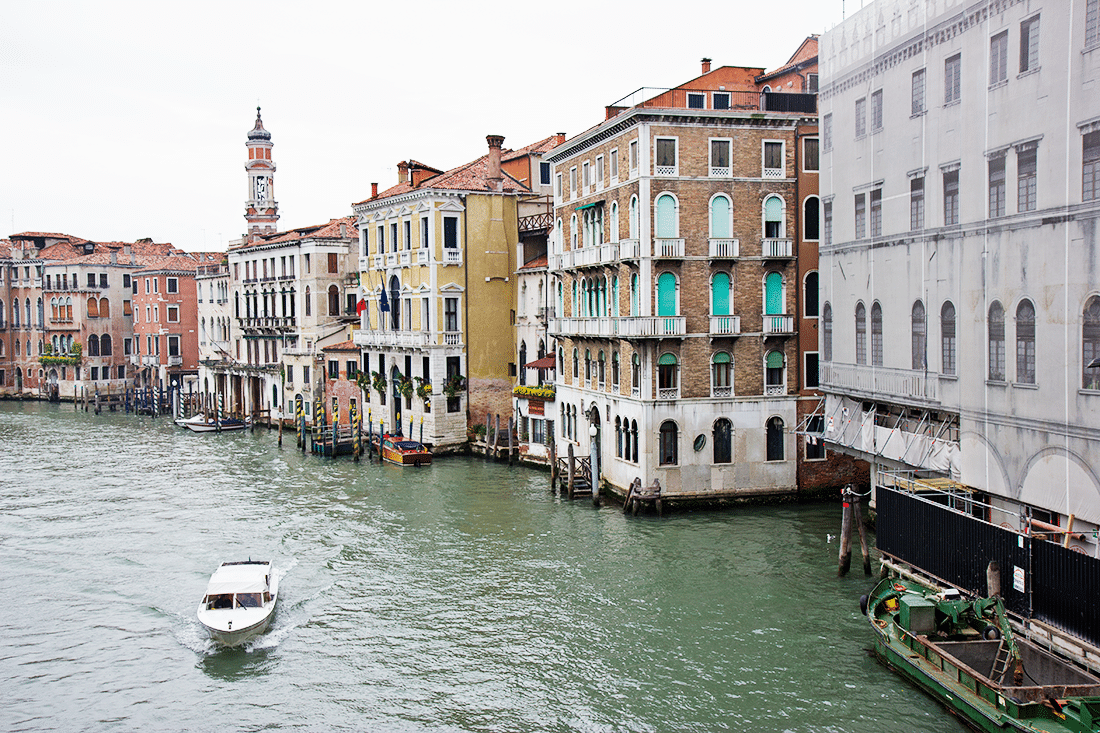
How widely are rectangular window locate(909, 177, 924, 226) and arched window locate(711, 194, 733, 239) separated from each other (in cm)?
717

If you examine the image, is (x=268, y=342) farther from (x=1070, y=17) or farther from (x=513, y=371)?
(x=1070, y=17)

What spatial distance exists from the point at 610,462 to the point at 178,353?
47999mm

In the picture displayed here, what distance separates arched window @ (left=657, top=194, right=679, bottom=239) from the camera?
2814cm

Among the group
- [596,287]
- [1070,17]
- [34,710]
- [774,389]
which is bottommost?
[34,710]

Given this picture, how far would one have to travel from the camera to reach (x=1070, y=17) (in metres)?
16.5

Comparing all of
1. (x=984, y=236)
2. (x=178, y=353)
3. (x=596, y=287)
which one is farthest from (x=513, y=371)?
(x=178, y=353)

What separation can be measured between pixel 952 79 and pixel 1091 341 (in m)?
6.64

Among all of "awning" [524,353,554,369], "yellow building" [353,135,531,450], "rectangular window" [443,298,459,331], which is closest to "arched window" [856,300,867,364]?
"awning" [524,353,554,369]

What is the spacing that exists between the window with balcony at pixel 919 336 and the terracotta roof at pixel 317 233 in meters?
34.1

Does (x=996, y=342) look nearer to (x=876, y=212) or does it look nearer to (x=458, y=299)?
(x=876, y=212)

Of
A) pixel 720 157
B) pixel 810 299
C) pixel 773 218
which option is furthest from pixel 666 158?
pixel 810 299

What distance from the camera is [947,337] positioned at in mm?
20750

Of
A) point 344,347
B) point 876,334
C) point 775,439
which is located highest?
point 876,334

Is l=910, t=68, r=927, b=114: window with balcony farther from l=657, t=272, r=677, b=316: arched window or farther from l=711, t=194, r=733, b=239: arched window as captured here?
l=657, t=272, r=677, b=316: arched window
